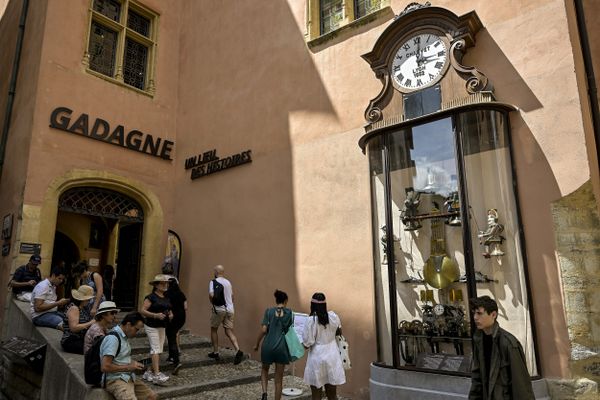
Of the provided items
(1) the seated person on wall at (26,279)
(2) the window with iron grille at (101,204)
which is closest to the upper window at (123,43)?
(2) the window with iron grille at (101,204)

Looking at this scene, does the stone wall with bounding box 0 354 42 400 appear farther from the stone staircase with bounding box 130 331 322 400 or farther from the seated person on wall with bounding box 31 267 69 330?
the stone staircase with bounding box 130 331 322 400

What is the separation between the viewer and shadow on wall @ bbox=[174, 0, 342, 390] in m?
7.75

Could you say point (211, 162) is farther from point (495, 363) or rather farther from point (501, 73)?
point (495, 363)

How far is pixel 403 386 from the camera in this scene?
5418 millimetres

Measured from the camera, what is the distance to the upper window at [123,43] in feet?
30.3

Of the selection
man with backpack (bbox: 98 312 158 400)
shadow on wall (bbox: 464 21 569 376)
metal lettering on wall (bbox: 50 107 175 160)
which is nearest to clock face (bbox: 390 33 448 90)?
shadow on wall (bbox: 464 21 569 376)

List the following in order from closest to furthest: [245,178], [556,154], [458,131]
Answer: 1. [556,154]
2. [458,131]
3. [245,178]

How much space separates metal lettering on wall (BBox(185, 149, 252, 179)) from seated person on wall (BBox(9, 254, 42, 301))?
10.9 ft

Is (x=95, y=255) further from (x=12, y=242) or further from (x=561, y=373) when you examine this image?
(x=561, y=373)

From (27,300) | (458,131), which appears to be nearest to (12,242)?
(27,300)

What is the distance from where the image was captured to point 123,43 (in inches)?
379

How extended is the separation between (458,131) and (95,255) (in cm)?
1015

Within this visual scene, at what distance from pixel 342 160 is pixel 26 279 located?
198 inches

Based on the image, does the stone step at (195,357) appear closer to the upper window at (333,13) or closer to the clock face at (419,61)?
the clock face at (419,61)
